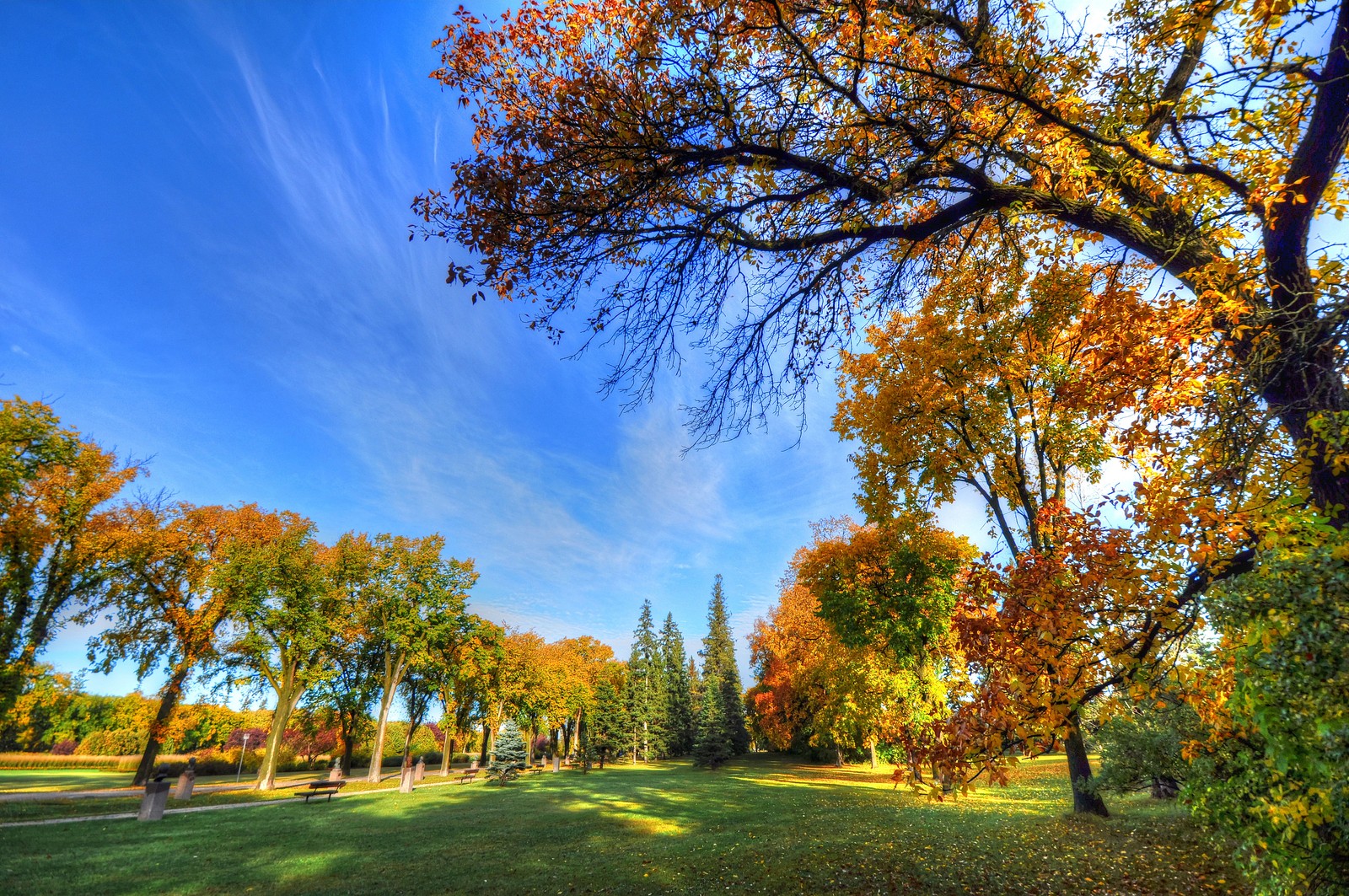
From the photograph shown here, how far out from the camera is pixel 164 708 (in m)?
22.5

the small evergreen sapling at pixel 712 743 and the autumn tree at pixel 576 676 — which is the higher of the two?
the autumn tree at pixel 576 676

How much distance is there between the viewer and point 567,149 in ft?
14.7

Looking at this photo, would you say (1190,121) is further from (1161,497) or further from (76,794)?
(76,794)

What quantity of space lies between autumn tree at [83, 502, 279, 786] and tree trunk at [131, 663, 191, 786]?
0.09ft

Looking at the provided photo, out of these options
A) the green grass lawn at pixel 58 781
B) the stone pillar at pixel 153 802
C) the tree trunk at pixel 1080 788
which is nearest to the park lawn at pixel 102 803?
the stone pillar at pixel 153 802

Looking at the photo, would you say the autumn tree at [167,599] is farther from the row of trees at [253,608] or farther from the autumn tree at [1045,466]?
the autumn tree at [1045,466]

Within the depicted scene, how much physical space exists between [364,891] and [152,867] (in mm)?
4995

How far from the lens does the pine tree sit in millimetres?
52062

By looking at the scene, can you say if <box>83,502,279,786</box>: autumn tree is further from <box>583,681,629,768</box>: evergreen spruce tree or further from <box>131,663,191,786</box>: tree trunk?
<box>583,681,629,768</box>: evergreen spruce tree

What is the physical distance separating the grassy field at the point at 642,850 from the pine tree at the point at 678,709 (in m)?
37.4

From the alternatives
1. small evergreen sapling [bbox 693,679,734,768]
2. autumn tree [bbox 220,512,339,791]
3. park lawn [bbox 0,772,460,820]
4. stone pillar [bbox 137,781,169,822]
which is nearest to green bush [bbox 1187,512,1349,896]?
stone pillar [bbox 137,781,169,822]

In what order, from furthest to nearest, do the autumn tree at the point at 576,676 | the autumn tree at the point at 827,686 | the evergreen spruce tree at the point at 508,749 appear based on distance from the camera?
1. the autumn tree at the point at 576,676
2. the evergreen spruce tree at the point at 508,749
3. the autumn tree at the point at 827,686

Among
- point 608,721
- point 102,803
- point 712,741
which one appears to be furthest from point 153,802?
point 608,721

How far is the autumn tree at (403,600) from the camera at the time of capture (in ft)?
92.4
